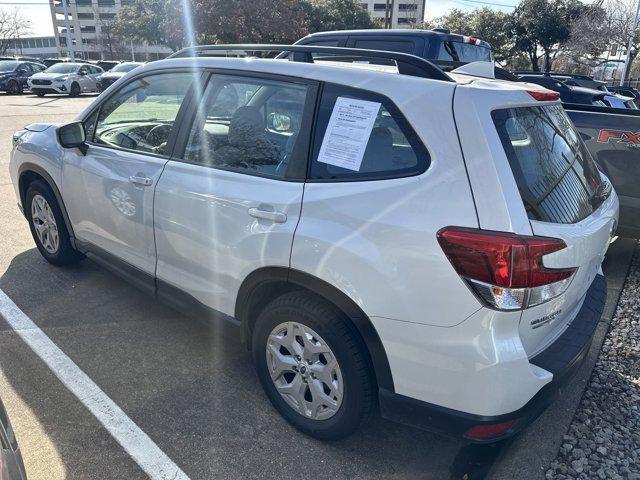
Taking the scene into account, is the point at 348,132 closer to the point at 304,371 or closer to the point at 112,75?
the point at 304,371

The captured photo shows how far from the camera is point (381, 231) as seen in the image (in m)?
2.04

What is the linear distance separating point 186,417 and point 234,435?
0.98 feet

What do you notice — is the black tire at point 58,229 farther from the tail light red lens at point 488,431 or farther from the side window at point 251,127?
the tail light red lens at point 488,431

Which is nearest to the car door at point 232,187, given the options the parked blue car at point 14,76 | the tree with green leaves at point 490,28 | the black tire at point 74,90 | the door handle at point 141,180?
the door handle at point 141,180

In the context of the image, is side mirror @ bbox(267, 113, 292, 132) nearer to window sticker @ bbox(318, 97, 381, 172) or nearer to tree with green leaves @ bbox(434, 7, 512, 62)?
window sticker @ bbox(318, 97, 381, 172)

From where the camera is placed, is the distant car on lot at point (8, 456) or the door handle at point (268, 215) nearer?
the distant car on lot at point (8, 456)

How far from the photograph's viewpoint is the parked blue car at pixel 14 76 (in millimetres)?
24594

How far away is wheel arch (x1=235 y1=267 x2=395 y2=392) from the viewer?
2.16 metres

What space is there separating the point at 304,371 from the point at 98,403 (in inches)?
47.3

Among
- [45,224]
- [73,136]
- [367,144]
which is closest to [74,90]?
[45,224]

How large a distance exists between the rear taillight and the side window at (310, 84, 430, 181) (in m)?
0.34

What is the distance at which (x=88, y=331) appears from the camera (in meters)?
3.48

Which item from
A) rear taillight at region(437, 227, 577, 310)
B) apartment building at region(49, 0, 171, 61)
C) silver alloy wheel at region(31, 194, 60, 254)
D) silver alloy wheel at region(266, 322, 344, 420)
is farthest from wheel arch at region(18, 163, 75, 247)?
apartment building at region(49, 0, 171, 61)

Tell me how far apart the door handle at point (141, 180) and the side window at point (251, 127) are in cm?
29
